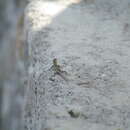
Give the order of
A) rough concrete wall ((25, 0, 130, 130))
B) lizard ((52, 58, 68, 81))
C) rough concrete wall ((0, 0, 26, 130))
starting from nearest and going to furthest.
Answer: rough concrete wall ((25, 0, 130, 130)) < lizard ((52, 58, 68, 81)) < rough concrete wall ((0, 0, 26, 130))

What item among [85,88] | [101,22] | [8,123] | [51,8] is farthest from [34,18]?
[8,123]

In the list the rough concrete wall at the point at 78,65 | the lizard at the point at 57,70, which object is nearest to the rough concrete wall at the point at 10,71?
the rough concrete wall at the point at 78,65

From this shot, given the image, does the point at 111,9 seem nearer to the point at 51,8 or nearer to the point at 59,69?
the point at 51,8

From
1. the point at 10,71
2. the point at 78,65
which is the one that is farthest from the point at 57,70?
the point at 10,71

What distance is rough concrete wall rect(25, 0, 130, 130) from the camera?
1096 mm

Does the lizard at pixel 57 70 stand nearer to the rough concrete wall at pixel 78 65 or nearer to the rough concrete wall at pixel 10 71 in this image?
the rough concrete wall at pixel 78 65

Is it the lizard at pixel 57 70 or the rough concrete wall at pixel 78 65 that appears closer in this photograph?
the rough concrete wall at pixel 78 65

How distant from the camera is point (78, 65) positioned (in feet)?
4.38

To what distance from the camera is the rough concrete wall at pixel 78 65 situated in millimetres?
1096

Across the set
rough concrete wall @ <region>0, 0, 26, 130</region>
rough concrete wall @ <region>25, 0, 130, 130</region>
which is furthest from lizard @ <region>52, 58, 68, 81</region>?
rough concrete wall @ <region>0, 0, 26, 130</region>

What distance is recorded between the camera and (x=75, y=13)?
1760 mm

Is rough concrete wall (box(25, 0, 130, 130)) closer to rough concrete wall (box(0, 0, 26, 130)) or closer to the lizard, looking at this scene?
the lizard

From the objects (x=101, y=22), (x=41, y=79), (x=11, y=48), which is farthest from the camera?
(x=11, y=48)

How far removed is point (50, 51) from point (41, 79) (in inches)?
7.1
